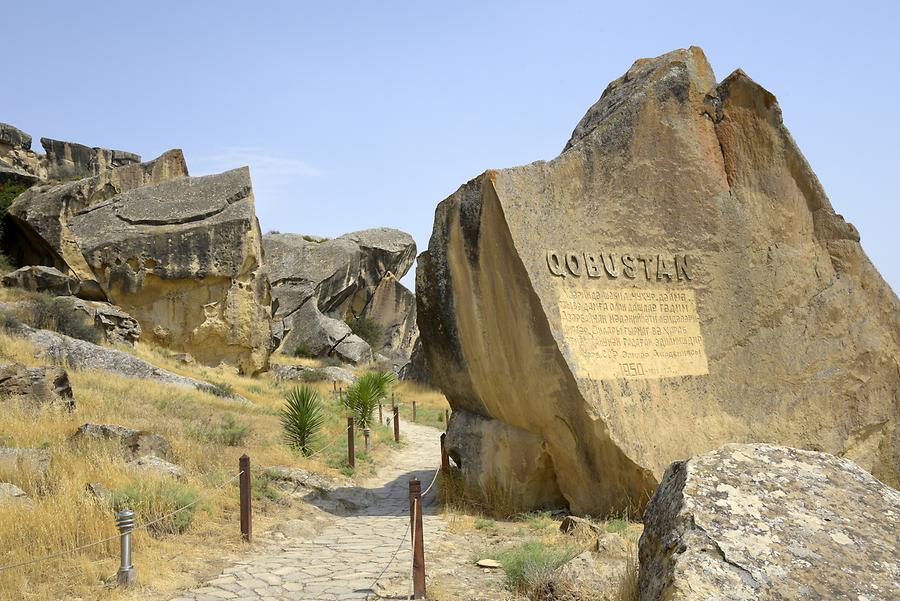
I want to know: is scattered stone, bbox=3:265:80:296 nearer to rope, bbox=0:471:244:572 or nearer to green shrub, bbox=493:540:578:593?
rope, bbox=0:471:244:572

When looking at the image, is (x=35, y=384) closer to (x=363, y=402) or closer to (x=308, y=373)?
(x=363, y=402)

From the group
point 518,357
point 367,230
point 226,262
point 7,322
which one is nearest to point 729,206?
point 518,357

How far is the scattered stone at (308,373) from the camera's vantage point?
26656 mm

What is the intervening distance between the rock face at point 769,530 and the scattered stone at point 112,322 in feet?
60.0

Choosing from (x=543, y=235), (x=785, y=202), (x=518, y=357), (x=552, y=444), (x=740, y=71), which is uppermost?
(x=740, y=71)

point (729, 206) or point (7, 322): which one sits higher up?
point (729, 206)

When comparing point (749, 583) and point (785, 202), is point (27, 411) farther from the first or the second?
point (785, 202)

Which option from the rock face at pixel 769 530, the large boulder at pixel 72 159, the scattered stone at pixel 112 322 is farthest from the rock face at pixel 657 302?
the large boulder at pixel 72 159

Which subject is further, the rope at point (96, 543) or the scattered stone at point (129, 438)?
the scattered stone at point (129, 438)

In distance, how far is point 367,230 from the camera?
40688 mm

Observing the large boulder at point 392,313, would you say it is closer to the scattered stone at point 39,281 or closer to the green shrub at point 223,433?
the scattered stone at point 39,281

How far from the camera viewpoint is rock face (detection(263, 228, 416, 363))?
110 ft

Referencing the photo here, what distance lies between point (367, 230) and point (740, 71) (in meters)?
32.2

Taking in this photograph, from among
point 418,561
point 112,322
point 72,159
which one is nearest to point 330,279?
point 72,159
